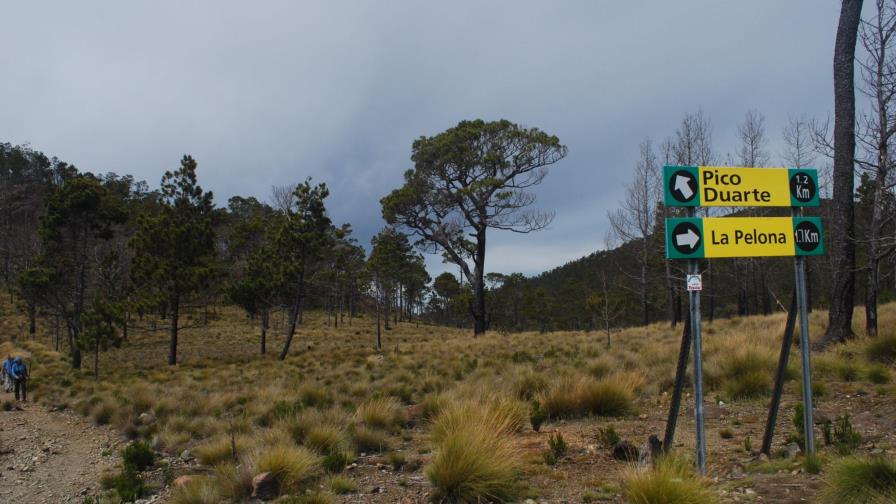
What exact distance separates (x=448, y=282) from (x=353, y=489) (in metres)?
58.5

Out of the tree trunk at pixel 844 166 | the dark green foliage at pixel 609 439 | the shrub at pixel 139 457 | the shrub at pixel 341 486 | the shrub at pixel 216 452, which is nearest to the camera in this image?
the shrub at pixel 341 486

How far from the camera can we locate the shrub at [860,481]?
3.42m

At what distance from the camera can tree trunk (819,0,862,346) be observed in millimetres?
9836

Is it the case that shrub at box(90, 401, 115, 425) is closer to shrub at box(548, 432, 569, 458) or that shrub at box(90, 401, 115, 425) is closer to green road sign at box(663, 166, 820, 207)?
shrub at box(548, 432, 569, 458)

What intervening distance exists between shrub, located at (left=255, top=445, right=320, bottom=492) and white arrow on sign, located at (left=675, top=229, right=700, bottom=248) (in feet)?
14.7

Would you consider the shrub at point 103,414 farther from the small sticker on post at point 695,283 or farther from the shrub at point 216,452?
the small sticker on post at point 695,283

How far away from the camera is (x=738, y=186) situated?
455cm

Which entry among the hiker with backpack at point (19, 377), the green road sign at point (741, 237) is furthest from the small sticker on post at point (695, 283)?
the hiker with backpack at point (19, 377)

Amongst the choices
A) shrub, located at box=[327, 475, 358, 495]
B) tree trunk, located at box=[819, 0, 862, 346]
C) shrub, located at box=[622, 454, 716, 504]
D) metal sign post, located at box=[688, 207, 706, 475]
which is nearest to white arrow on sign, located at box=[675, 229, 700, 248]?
metal sign post, located at box=[688, 207, 706, 475]

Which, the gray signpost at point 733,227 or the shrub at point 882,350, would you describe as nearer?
the gray signpost at point 733,227

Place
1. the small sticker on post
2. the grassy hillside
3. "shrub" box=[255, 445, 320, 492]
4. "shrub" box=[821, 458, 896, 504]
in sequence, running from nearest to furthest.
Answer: "shrub" box=[821, 458, 896, 504], the small sticker on post, the grassy hillside, "shrub" box=[255, 445, 320, 492]

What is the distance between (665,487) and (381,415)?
538 centimetres

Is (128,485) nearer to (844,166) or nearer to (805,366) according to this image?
(805,366)

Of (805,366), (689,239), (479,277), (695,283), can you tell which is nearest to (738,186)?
(689,239)
